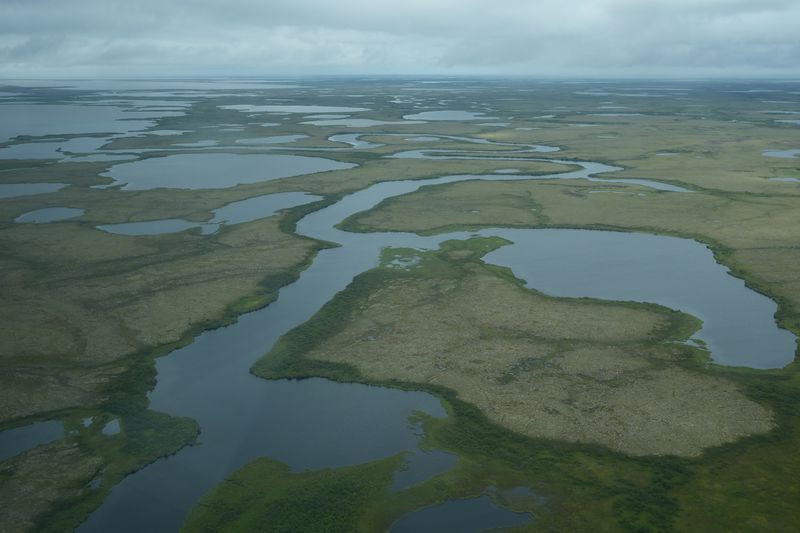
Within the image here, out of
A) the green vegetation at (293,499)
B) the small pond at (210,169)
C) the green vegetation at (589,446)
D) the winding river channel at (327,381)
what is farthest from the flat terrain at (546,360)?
the small pond at (210,169)

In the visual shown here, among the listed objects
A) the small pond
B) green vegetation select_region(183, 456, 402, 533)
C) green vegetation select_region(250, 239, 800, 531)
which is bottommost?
green vegetation select_region(183, 456, 402, 533)

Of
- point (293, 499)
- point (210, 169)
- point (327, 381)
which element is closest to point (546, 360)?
point (327, 381)

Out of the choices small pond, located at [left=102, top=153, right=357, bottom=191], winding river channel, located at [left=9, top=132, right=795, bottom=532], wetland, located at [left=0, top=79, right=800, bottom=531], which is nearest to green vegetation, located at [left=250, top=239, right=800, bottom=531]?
wetland, located at [left=0, top=79, right=800, bottom=531]

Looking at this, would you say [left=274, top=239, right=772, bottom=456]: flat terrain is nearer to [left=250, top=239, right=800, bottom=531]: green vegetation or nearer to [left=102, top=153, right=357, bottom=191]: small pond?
[left=250, top=239, right=800, bottom=531]: green vegetation

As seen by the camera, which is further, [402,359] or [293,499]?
[402,359]

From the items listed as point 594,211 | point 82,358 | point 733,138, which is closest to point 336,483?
point 82,358

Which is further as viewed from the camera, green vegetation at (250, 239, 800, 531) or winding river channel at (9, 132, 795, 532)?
winding river channel at (9, 132, 795, 532)

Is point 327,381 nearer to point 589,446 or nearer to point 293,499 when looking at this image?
point 293,499

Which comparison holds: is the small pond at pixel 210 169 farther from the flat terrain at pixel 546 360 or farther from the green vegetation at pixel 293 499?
the green vegetation at pixel 293 499

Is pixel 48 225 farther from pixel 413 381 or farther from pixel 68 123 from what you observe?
pixel 68 123
